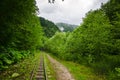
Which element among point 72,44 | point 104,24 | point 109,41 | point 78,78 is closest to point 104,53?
point 109,41

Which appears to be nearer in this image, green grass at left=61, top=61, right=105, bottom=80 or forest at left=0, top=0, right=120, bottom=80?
forest at left=0, top=0, right=120, bottom=80

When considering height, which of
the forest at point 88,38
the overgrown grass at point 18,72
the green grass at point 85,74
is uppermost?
the forest at point 88,38

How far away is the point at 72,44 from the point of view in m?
41.7

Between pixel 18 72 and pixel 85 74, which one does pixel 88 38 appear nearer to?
pixel 85 74

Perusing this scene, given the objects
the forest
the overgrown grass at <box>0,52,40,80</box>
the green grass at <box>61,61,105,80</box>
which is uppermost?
the forest

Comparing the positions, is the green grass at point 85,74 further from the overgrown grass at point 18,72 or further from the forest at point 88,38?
the overgrown grass at point 18,72

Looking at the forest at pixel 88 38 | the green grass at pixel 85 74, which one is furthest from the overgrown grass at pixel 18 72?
the green grass at pixel 85 74

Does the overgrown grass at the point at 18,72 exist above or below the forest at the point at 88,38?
below

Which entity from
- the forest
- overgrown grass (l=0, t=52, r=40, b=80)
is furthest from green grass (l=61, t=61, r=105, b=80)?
overgrown grass (l=0, t=52, r=40, b=80)

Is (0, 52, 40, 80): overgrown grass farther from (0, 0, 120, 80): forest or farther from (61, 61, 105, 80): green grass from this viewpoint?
(61, 61, 105, 80): green grass

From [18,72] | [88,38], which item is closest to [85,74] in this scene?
[18,72]

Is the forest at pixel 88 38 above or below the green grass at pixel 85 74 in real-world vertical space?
above

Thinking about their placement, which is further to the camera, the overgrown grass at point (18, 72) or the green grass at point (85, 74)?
the green grass at point (85, 74)

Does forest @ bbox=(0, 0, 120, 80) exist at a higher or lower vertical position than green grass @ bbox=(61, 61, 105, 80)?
higher
